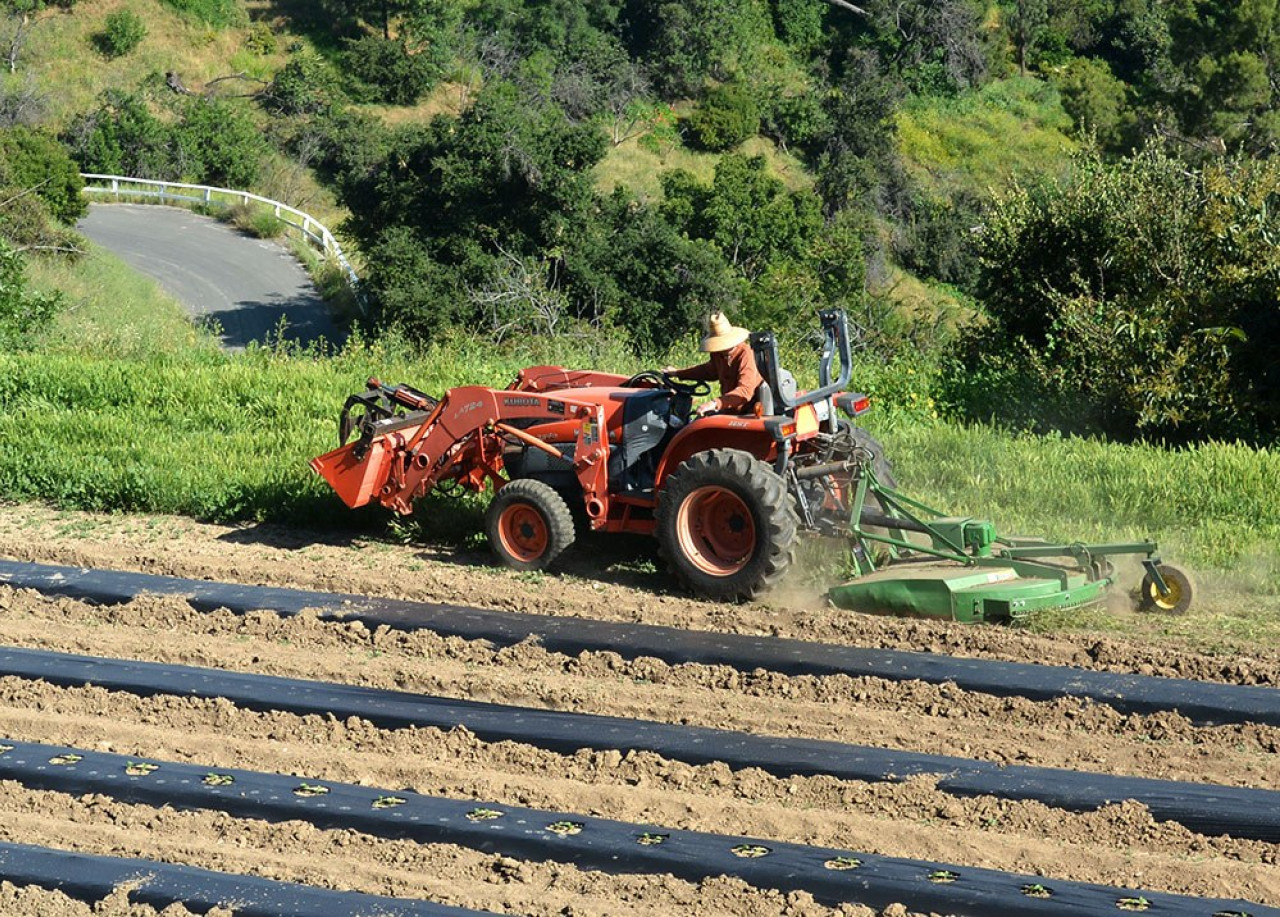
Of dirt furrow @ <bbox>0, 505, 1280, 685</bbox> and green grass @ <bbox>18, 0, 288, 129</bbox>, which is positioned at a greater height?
green grass @ <bbox>18, 0, 288, 129</bbox>

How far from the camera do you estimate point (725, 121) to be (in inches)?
1869

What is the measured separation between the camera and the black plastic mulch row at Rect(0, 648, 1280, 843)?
6465 mm

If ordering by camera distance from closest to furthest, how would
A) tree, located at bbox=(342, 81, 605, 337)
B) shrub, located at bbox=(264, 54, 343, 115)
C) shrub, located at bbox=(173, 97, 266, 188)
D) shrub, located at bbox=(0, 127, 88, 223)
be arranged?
1. tree, located at bbox=(342, 81, 605, 337)
2. shrub, located at bbox=(0, 127, 88, 223)
3. shrub, located at bbox=(173, 97, 266, 188)
4. shrub, located at bbox=(264, 54, 343, 115)

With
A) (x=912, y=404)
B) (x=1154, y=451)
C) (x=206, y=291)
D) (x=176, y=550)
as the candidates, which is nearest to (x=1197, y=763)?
(x=1154, y=451)

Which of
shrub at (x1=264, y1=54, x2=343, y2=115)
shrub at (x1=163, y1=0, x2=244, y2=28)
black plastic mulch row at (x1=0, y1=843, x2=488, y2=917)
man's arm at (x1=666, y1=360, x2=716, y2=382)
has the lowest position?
black plastic mulch row at (x1=0, y1=843, x2=488, y2=917)

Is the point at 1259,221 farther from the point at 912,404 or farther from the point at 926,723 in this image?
the point at 926,723

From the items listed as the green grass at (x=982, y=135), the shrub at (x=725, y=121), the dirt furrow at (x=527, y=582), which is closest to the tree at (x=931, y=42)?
the green grass at (x=982, y=135)

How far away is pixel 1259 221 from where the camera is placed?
14.7m

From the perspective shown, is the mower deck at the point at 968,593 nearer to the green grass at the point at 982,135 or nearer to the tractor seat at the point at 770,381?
the tractor seat at the point at 770,381

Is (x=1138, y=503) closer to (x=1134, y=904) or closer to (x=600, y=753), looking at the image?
(x=600, y=753)

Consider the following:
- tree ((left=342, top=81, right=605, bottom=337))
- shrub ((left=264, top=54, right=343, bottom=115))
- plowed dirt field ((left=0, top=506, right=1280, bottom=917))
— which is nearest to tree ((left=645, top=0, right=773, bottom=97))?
shrub ((left=264, top=54, right=343, bottom=115))

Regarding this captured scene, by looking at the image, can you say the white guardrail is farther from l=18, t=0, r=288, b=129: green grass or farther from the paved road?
l=18, t=0, r=288, b=129: green grass

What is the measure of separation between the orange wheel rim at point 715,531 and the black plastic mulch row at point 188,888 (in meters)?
3.98

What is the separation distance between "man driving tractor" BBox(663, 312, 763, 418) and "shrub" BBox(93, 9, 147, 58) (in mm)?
45483
